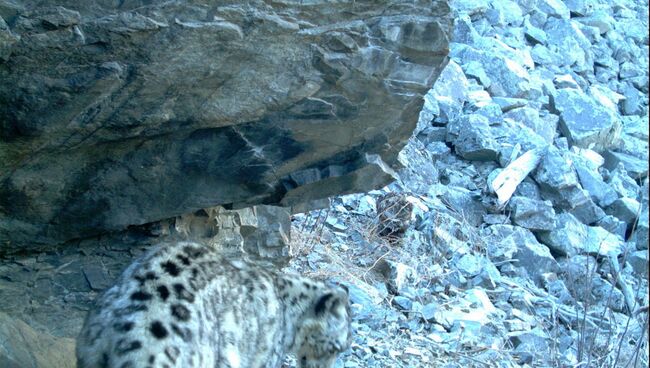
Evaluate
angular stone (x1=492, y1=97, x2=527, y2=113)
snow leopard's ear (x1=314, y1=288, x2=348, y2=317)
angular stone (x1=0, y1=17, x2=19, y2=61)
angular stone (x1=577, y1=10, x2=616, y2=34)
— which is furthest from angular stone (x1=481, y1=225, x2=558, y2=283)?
angular stone (x1=0, y1=17, x2=19, y2=61)

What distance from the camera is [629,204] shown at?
1147cm

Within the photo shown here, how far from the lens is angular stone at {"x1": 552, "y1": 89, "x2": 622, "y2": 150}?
1245cm

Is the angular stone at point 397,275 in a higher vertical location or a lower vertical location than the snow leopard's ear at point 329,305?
lower

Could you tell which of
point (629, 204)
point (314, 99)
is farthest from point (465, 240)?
point (314, 99)

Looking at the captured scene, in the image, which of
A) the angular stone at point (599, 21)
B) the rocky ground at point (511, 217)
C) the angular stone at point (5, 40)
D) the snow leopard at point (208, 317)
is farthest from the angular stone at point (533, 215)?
the angular stone at point (5, 40)

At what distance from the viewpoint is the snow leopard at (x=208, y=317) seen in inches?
188

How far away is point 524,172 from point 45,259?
5.85 m

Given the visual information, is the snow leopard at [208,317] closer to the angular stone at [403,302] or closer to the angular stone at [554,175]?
the angular stone at [403,302]

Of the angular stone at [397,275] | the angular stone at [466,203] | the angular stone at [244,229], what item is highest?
the angular stone at [244,229]

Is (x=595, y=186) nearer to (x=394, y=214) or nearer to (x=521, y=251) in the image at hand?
(x=521, y=251)


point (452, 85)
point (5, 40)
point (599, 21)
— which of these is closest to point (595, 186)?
point (452, 85)

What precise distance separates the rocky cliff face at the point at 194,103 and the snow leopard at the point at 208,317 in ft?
2.12

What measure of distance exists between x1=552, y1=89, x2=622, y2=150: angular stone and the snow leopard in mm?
6358

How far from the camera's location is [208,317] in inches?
209
